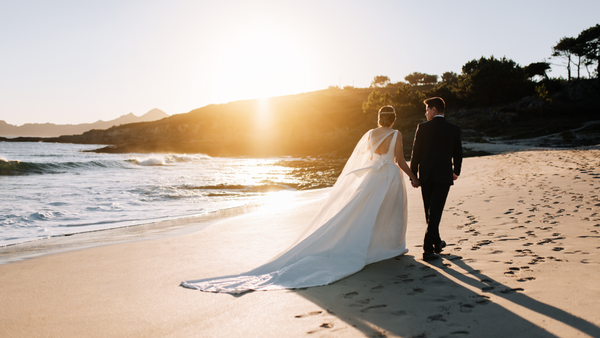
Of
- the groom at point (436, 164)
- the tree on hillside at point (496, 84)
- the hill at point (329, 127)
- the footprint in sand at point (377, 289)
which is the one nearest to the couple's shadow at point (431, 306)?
the footprint in sand at point (377, 289)

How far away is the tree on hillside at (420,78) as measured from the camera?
327 ft

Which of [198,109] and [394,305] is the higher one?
[198,109]

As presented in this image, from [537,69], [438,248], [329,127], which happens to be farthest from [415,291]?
[537,69]

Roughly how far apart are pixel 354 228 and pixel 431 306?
1.31 meters

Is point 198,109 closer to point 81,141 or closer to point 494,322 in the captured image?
point 81,141

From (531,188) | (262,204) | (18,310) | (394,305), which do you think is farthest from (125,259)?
(531,188)

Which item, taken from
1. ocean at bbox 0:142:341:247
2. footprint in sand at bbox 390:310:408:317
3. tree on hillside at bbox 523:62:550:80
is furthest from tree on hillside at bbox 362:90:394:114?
footprint in sand at bbox 390:310:408:317

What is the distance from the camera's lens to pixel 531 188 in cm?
840

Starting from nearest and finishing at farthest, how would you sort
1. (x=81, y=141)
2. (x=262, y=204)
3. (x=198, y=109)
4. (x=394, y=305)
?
1. (x=394, y=305)
2. (x=262, y=204)
3. (x=81, y=141)
4. (x=198, y=109)

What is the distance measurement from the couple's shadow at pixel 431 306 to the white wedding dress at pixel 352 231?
24 cm

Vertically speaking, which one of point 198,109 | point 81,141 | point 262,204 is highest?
point 198,109

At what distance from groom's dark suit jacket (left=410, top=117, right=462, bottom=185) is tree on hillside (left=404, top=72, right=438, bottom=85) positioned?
104431 millimetres

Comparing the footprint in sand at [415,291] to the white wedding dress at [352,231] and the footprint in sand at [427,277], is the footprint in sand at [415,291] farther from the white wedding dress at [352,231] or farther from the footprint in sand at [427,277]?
the white wedding dress at [352,231]

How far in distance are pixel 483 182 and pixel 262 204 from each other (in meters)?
6.61
